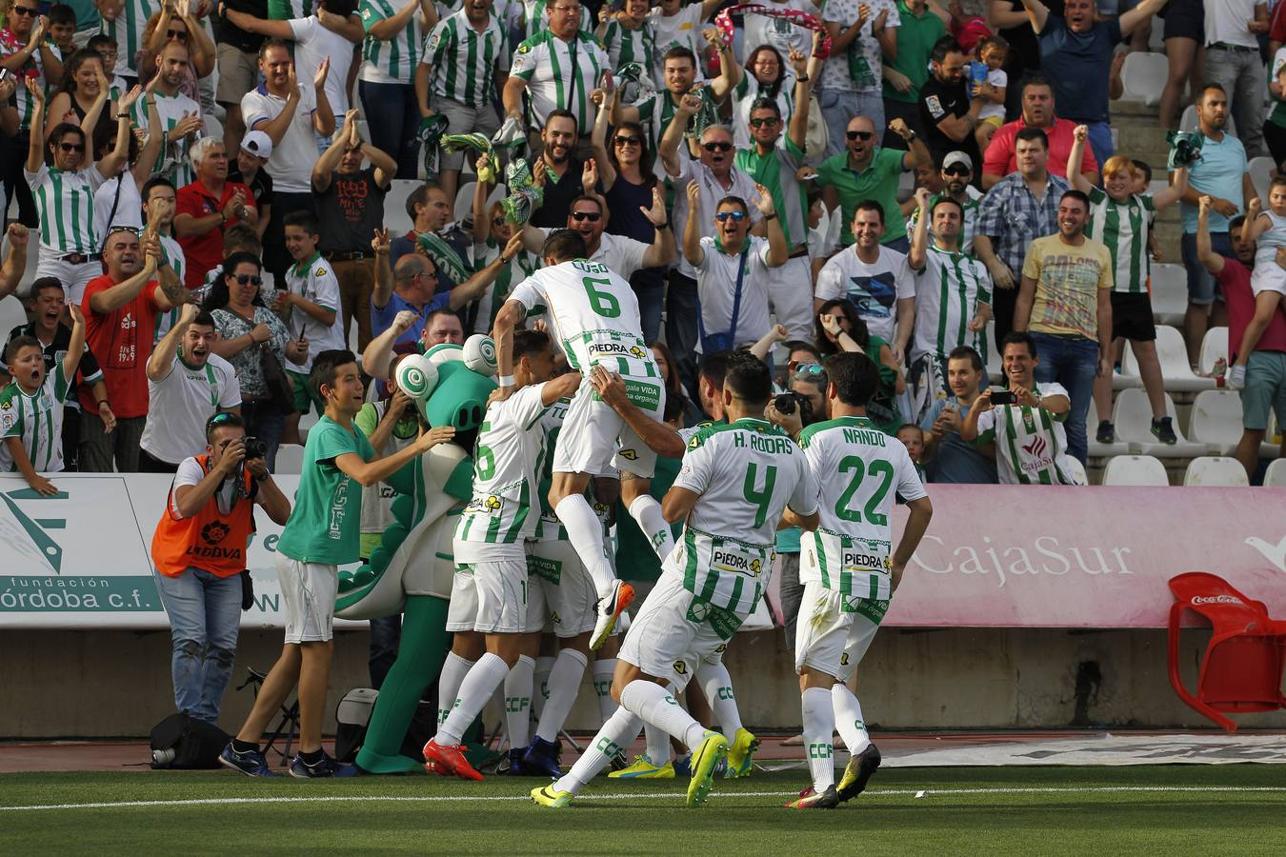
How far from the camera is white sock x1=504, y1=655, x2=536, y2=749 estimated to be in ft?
33.7

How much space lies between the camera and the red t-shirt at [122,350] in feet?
42.1

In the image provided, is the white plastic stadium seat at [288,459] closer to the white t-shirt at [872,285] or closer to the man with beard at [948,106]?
the white t-shirt at [872,285]

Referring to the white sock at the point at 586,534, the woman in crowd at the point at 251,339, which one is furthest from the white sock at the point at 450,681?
the woman in crowd at the point at 251,339

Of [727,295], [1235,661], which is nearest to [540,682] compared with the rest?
[727,295]

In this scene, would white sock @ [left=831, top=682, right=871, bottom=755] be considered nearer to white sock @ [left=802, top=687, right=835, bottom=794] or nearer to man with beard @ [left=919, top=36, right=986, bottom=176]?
white sock @ [left=802, top=687, right=835, bottom=794]

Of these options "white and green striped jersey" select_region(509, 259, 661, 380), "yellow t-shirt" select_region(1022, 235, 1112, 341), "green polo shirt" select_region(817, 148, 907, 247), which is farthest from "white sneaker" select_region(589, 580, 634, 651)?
"green polo shirt" select_region(817, 148, 907, 247)

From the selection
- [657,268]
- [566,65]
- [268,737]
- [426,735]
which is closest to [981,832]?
[426,735]

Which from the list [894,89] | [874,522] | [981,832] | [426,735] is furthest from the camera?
[894,89]

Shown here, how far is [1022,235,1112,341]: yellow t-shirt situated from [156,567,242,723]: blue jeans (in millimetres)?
6820

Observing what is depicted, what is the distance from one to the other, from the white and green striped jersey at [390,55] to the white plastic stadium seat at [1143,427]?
6314 millimetres

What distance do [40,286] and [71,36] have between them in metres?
3.05

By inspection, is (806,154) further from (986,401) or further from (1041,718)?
(1041,718)

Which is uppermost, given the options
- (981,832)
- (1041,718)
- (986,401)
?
(986,401)

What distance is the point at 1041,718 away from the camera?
13352mm
